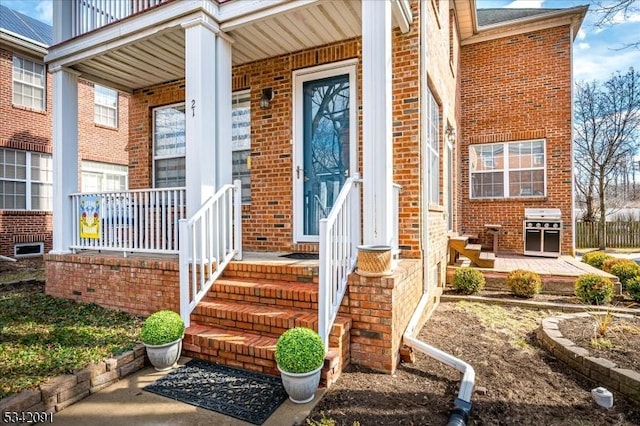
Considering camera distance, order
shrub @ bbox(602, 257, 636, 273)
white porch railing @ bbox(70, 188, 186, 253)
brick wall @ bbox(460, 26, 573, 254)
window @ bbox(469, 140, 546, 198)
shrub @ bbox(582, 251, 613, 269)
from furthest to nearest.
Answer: window @ bbox(469, 140, 546, 198)
brick wall @ bbox(460, 26, 573, 254)
shrub @ bbox(582, 251, 613, 269)
shrub @ bbox(602, 257, 636, 273)
white porch railing @ bbox(70, 188, 186, 253)

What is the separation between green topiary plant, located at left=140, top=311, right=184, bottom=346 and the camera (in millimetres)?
3078

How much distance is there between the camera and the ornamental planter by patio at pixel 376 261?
315 cm

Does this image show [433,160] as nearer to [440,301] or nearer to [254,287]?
[440,301]

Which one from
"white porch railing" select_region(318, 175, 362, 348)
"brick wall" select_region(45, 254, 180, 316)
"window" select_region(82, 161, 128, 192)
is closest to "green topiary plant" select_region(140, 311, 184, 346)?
"brick wall" select_region(45, 254, 180, 316)

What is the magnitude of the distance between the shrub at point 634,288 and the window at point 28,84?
48.3ft

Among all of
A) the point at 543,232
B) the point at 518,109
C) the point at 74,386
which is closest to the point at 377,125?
the point at 74,386

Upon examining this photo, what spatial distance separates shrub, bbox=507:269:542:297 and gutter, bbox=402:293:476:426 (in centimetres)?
214

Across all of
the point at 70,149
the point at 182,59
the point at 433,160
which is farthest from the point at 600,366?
the point at 70,149

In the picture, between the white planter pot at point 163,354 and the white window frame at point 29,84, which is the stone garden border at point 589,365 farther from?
the white window frame at point 29,84

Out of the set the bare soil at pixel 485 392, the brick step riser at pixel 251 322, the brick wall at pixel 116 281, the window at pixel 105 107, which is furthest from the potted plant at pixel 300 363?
the window at pixel 105 107

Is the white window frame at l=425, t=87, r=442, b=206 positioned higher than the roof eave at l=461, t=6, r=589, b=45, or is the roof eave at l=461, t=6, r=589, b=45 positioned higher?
the roof eave at l=461, t=6, r=589, b=45

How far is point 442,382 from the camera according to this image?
3.01 metres

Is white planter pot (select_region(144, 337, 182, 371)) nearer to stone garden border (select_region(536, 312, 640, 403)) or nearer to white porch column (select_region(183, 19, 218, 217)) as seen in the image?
white porch column (select_region(183, 19, 218, 217))

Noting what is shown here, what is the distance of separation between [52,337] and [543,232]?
29.4ft
